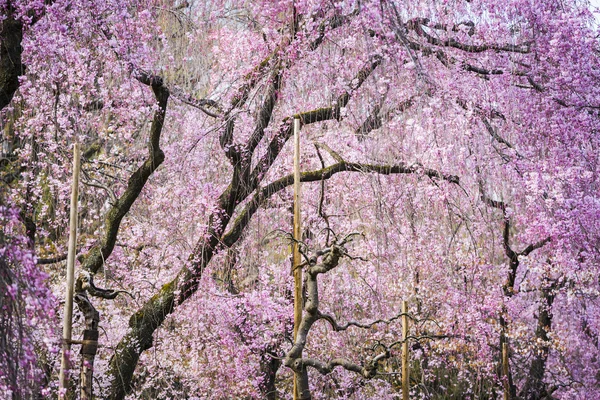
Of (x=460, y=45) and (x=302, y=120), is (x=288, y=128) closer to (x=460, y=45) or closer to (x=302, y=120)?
(x=302, y=120)

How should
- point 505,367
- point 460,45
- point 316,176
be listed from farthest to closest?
point 505,367 → point 316,176 → point 460,45

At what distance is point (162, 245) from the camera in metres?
9.70

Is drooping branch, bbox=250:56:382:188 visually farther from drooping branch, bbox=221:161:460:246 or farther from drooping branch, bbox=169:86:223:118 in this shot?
drooping branch, bbox=169:86:223:118

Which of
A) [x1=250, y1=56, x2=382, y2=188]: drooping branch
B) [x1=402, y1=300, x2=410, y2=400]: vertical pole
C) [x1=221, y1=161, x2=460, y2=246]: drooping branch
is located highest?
[x1=250, y1=56, x2=382, y2=188]: drooping branch

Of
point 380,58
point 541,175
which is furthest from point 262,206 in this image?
point 541,175

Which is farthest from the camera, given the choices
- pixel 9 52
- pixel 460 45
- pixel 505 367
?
pixel 505 367

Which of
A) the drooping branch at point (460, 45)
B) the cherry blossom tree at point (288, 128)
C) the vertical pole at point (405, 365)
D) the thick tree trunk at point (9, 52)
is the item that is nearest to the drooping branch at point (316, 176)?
the cherry blossom tree at point (288, 128)

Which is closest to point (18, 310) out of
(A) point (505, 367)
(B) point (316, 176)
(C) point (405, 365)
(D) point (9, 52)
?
(D) point (9, 52)

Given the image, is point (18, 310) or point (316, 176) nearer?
point (18, 310)

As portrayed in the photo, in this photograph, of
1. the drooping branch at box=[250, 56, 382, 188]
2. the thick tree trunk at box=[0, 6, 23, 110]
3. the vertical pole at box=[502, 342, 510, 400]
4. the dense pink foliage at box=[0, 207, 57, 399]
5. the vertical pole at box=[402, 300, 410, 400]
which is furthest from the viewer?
the vertical pole at box=[502, 342, 510, 400]

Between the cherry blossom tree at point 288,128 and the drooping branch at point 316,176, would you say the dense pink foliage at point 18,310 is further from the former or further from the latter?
the drooping branch at point 316,176

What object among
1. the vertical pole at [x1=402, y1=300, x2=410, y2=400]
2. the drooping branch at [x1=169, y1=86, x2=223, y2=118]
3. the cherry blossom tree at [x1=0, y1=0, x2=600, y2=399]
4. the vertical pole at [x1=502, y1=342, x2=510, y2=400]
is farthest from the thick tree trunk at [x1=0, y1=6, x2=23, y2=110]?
the vertical pole at [x1=502, y1=342, x2=510, y2=400]

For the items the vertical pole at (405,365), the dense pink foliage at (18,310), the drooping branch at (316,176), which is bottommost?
the dense pink foliage at (18,310)

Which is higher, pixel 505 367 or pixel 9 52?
pixel 9 52
